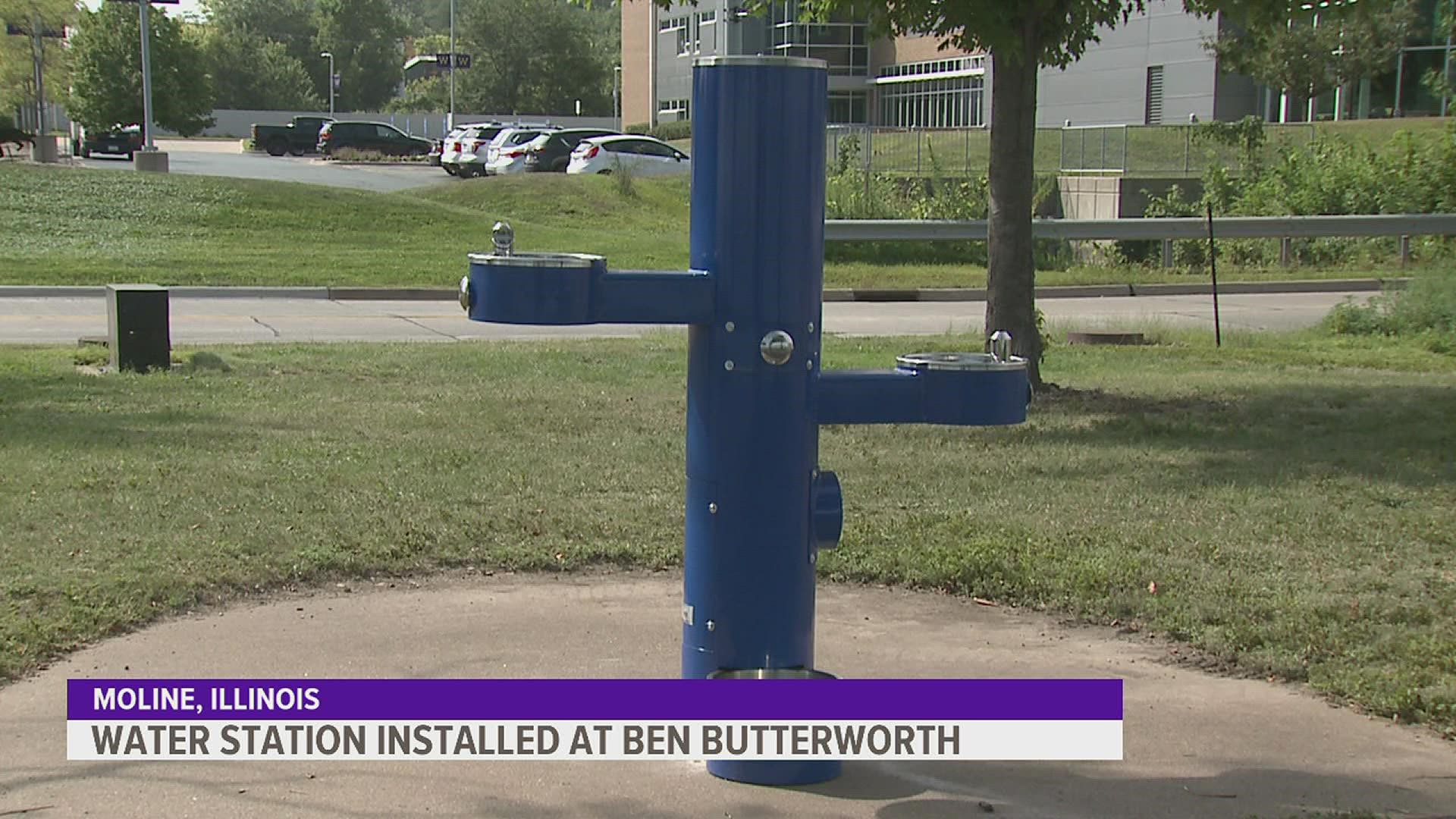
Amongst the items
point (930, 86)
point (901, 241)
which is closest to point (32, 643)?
point (901, 241)

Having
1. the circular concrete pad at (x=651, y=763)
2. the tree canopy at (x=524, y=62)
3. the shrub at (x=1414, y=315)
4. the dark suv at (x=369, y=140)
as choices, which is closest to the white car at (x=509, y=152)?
the dark suv at (x=369, y=140)

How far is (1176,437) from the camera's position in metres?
9.62

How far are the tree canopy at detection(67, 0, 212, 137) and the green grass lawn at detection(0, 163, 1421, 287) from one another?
35.2 m

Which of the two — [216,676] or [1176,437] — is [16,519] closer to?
[216,676]

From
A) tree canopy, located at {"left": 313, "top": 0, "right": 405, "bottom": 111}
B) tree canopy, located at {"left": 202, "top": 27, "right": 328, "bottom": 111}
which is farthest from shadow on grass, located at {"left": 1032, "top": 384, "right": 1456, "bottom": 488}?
tree canopy, located at {"left": 313, "top": 0, "right": 405, "bottom": 111}

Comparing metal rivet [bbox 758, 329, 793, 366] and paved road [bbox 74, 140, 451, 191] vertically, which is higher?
paved road [bbox 74, 140, 451, 191]

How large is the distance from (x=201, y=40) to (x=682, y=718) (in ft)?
351

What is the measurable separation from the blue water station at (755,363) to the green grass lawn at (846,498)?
6.59 ft

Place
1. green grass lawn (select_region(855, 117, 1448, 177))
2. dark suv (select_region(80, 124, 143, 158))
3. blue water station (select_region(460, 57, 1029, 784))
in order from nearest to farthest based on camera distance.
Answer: blue water station (select_region(460, 57, 1029, 784))
green grass lawn (select_region(855, 117, 1448, 177))
dark suv (select_region(80, 124, 143, 158))

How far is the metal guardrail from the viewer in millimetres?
25000

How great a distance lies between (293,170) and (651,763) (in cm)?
4841

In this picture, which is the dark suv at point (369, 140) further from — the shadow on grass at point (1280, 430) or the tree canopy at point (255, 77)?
the shadow on grass at point (1280, 430)

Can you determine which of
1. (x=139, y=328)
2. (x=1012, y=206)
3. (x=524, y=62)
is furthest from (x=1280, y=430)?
(x=524, y=62)

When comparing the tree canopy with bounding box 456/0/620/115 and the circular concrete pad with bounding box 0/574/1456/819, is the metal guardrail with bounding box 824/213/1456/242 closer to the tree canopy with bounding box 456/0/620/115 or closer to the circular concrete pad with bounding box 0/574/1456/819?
the circular concrete pad with bounding box 0/574/1456/819
